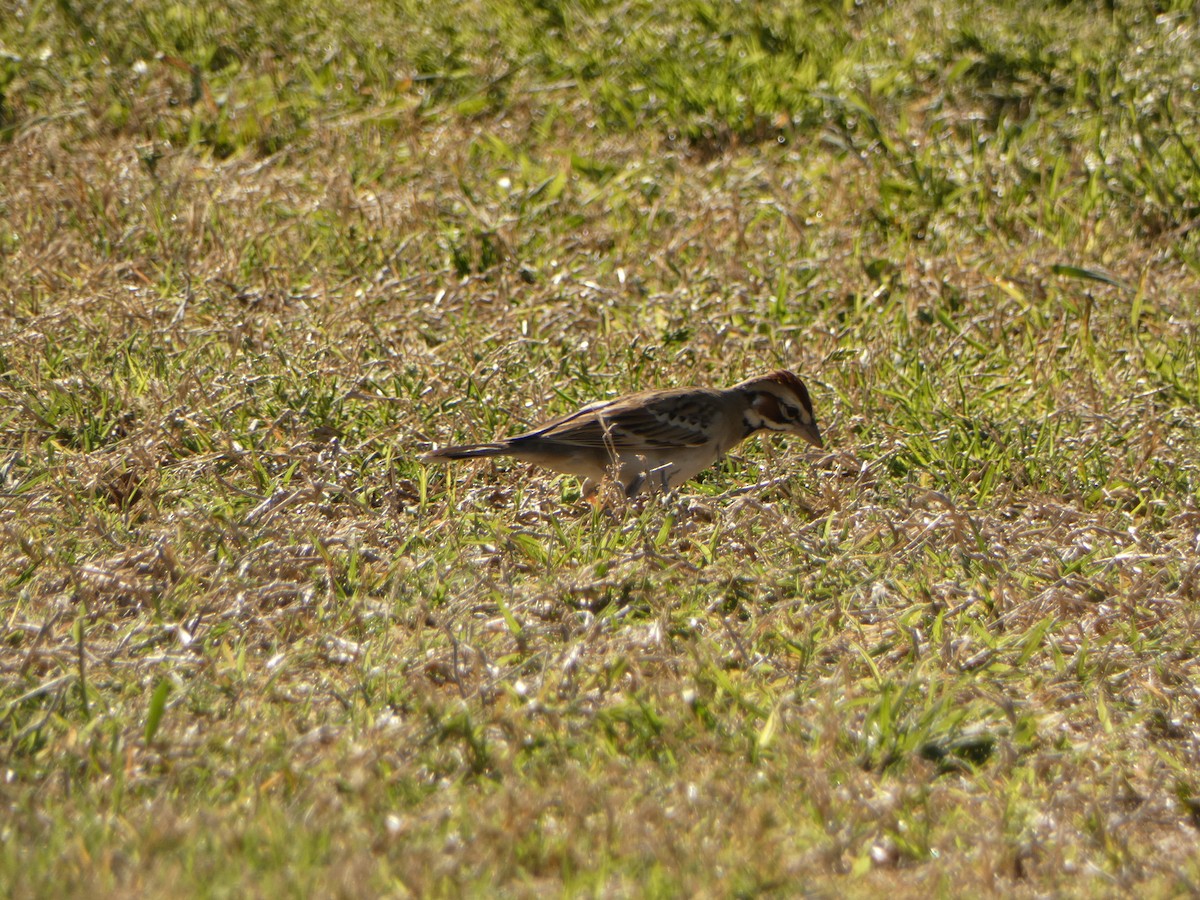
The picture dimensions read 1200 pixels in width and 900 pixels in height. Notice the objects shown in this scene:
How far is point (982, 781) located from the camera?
4.02 m

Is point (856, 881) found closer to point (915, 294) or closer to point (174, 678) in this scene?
point (174, 678)

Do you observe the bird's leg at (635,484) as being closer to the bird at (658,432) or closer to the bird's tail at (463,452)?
the bird at (658,432)

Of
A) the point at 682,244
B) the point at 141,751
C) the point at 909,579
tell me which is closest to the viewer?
the point at 141,751

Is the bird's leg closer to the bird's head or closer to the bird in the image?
the bird

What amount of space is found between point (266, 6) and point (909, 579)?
6982mm

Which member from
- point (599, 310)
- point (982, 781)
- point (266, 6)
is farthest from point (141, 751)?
point (266, 6)

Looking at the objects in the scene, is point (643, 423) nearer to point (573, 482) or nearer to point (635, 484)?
point (635, 484)

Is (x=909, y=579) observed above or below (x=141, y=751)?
below

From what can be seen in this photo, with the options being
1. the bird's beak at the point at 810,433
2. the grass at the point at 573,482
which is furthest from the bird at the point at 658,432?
the grass at the point at 573,482

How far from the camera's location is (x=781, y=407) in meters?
6.29

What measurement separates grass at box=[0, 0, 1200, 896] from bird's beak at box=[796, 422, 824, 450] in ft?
0.22

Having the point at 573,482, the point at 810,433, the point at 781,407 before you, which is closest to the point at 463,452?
the point at 573,482

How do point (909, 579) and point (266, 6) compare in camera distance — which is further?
point (266, 6)

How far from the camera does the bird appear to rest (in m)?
5.90
